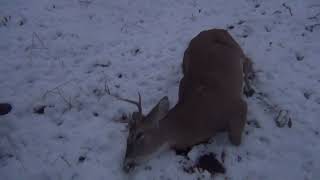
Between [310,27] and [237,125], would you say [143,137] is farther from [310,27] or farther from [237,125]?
[310,27]

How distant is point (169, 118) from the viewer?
5.24 metres

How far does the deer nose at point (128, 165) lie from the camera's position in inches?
196

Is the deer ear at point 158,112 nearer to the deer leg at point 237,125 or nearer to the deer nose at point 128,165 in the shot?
the deer nose at point 128,165

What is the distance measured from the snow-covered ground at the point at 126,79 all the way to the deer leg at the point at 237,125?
127 mm

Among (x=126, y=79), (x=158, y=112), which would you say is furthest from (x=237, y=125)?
(x=126, y=79)

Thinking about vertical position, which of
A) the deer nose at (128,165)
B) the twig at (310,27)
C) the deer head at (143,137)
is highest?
the twig at (310,27)

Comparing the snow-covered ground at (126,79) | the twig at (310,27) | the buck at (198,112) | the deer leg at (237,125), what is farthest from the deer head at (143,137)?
the twig at (310,27)

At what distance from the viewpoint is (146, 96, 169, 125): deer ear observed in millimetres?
4949

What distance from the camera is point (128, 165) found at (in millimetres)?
5023

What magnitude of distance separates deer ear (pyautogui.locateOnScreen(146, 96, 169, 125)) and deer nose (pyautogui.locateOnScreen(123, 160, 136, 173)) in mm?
548

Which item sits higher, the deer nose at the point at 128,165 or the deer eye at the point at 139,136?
the deer eye at the point at 139,136

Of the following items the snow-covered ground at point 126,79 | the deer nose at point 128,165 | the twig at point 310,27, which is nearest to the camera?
the deer nose at point 128,165

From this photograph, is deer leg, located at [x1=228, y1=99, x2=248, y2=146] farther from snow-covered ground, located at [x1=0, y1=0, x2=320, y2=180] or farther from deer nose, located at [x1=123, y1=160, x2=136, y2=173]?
deer nose, located at [x1=123, y1=160, x2=136, y2=173]

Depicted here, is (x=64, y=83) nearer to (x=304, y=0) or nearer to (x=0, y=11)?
(x=0, y=11)
